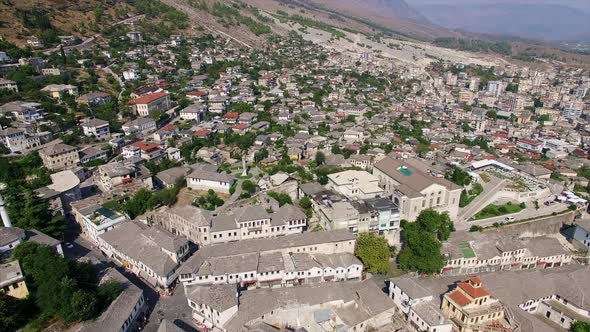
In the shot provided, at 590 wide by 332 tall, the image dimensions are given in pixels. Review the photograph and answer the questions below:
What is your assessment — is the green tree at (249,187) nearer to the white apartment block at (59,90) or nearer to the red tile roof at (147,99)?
the red tile roof at (147,99)

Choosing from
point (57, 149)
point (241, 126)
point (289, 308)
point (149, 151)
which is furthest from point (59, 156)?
point (289, 308)

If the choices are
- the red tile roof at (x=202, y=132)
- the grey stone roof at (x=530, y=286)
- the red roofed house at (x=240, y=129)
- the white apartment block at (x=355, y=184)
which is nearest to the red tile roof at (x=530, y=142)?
the grey stone roof at (x=530, y=286)

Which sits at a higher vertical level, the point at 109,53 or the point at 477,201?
the point at 109,53

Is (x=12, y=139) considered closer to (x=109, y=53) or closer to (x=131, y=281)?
(x=131, y=281)

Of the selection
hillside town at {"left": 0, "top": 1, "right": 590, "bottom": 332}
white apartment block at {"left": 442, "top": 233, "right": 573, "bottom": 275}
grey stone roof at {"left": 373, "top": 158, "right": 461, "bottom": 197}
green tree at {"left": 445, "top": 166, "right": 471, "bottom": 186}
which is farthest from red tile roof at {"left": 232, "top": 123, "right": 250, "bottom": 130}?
white apartment block at {"left": 442, "top": 233, "right": 573, "bottom": 275}

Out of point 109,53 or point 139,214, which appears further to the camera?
point 109,53

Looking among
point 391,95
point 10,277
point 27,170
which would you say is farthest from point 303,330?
point 391,95

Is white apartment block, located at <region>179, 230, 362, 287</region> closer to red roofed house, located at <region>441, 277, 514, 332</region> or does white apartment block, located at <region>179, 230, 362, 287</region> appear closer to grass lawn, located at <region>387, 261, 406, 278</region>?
grass lawn, located at <region>387, 261, 406, 278</region>
